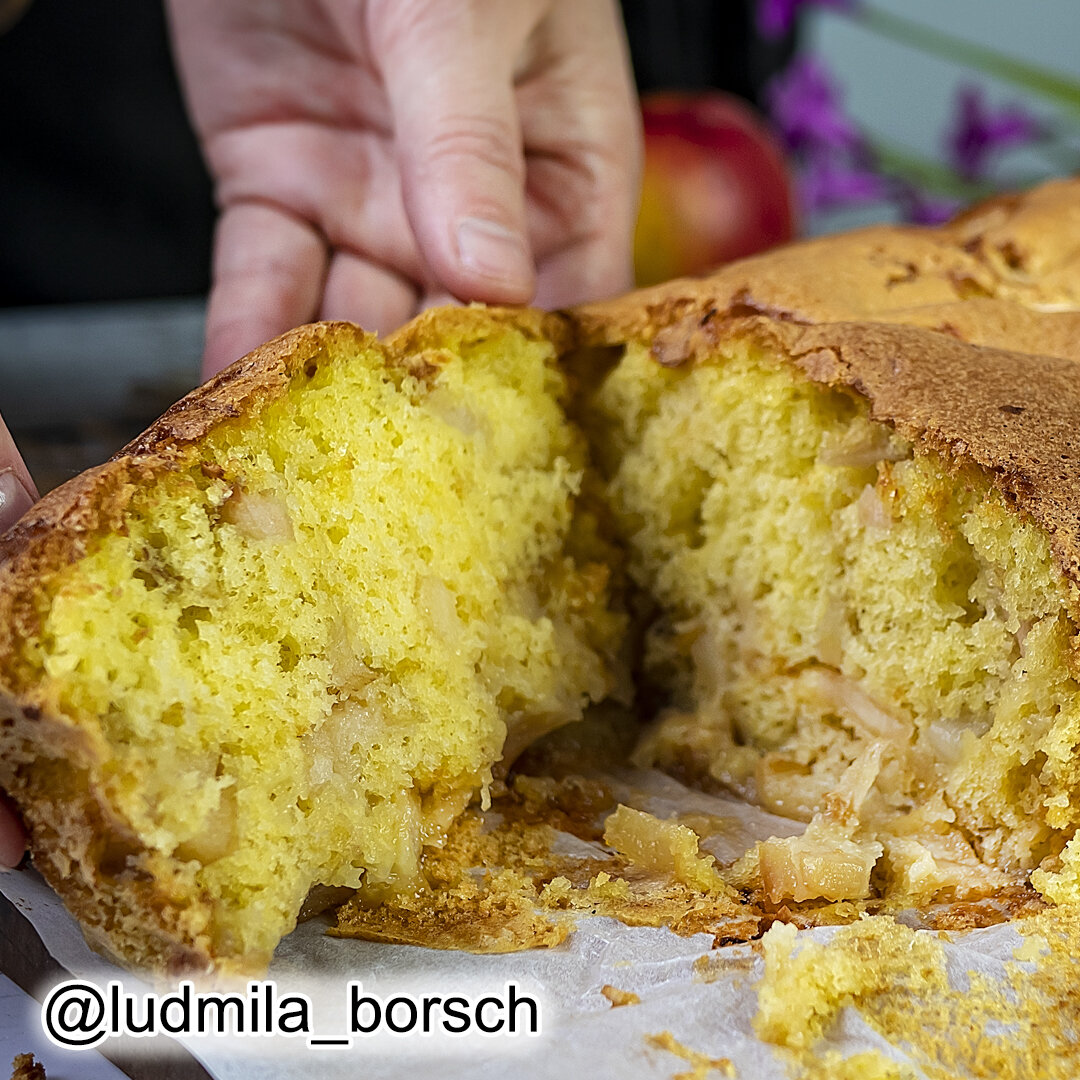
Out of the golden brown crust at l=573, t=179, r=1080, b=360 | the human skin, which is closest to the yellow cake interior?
the golden brown crust at l=573, t=179, r=1080, b=360

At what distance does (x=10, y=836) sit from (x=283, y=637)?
36cm

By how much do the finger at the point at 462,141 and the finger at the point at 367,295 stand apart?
400 millimetres

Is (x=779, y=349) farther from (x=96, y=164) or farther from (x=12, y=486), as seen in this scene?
(x=96, y=164)

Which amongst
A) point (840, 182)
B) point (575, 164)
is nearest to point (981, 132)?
point (840, 182)

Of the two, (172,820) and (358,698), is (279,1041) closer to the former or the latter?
(172,820)

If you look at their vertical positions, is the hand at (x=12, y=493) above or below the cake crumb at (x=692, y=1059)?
above

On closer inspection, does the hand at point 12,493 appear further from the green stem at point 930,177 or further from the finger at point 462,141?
the green stem at point 930,177

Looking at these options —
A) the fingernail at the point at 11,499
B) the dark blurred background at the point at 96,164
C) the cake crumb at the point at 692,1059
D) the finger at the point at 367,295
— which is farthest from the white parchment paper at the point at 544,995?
the dark blurred background at the point at 96,164

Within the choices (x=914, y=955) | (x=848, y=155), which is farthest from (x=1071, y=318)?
(x=848, y=155)

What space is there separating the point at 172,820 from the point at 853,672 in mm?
923

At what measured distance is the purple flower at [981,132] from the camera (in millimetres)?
4031

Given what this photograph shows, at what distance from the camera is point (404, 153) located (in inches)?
84.4

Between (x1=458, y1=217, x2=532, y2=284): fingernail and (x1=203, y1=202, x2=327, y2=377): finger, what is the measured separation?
0.59m

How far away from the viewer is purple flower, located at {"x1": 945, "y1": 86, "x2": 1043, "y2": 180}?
159 inches
